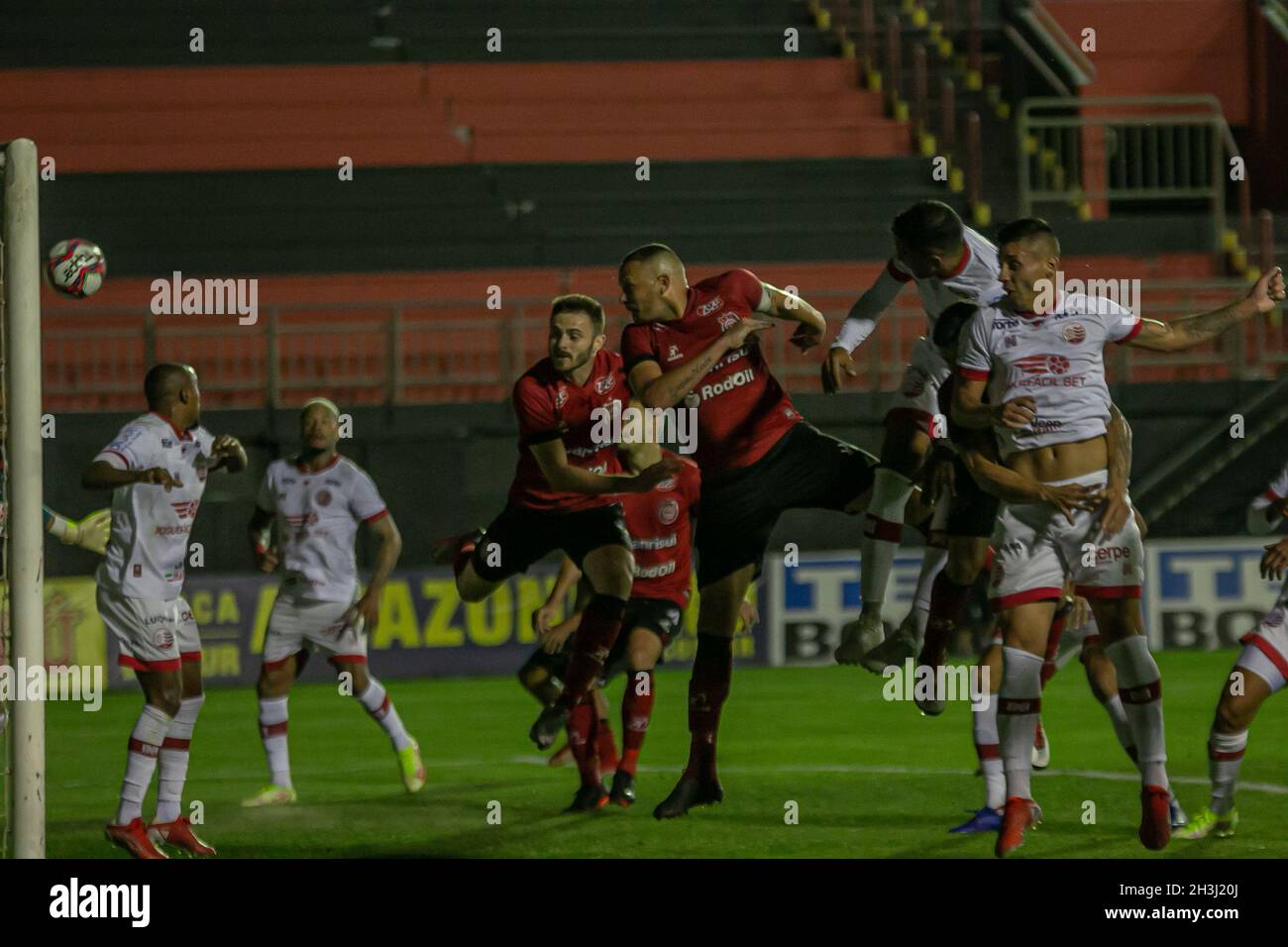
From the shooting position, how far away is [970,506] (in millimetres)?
9000

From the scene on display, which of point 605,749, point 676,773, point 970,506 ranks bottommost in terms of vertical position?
point 676,773

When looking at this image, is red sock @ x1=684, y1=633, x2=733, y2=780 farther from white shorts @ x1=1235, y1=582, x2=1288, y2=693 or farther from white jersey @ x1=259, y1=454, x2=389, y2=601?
white jersey @ x1=259, y1=454, x2=389, y2=601

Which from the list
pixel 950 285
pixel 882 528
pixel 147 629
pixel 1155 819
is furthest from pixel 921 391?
pixel 147 629

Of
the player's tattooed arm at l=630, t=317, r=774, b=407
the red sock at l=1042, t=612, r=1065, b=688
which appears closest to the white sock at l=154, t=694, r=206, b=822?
the player's tattooed arm at l=630, t=317, r=774, b=407

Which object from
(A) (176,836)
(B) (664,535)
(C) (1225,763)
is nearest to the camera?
(C) (1225,763)

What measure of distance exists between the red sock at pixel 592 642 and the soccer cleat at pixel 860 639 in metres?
1.08

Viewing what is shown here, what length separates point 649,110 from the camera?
23.3m

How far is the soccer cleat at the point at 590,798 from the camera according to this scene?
9727 millimetres

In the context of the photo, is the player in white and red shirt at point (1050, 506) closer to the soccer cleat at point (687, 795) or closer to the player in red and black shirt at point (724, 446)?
the player in red and black shirt at point (724, 446)

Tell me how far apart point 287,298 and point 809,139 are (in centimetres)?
648

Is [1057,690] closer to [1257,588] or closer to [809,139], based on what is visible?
[1257,588]

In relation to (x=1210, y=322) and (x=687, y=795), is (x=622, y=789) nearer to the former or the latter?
(x=687, y=795)

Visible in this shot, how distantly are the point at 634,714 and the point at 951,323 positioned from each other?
252cm

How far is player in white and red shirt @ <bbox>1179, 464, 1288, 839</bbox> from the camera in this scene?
823 centimetres
